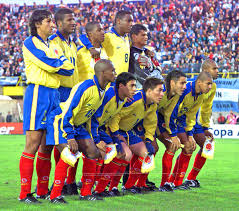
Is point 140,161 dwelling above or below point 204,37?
below

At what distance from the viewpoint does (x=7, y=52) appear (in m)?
30.5

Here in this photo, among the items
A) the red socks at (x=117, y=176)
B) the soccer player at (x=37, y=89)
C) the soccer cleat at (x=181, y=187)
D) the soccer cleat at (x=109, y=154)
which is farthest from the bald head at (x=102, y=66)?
the soccer cleat at (x=181, y=187)

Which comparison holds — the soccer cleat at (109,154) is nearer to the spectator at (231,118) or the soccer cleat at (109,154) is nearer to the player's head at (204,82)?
the player's head at (204,82)

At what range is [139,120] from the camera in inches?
259

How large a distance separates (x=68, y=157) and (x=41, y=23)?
1704 mm

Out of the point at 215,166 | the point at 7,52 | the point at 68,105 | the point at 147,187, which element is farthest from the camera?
the point at 7,52

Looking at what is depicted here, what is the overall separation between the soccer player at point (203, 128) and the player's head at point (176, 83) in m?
0.84

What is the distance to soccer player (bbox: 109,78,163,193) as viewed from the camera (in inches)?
252

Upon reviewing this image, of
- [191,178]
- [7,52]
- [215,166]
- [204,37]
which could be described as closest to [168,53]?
[204,37]

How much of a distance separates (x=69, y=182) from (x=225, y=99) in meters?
16.3

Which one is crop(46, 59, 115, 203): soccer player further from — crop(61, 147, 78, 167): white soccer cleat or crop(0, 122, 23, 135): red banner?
crop(0, 122, 23, 135): red banner

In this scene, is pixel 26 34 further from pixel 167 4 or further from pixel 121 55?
pixel 121 55

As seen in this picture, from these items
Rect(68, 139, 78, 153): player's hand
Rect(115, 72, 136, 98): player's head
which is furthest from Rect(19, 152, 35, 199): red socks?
Rect(115, 72, 136, 98): player's head

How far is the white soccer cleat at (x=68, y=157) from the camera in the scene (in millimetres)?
5289
